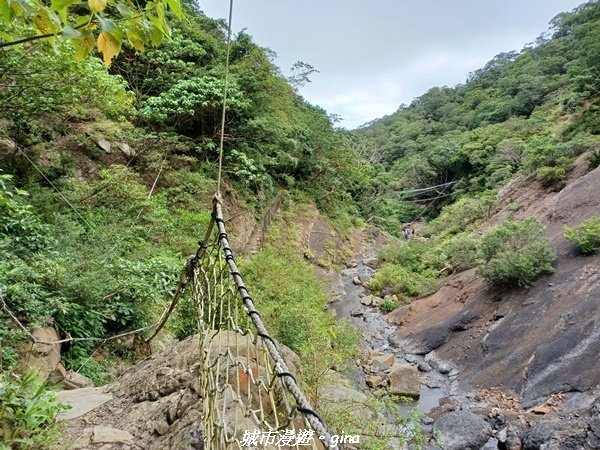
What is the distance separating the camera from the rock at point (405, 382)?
5.12 m

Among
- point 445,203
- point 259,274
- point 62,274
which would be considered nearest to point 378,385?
point 259,274

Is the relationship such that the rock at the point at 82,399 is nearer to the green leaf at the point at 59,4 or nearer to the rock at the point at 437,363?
the green leaf at the point at 59,4

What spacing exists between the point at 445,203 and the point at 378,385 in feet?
59.4

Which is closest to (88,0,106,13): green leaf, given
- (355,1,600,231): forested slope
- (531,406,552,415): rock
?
(531,406,552,415): rock

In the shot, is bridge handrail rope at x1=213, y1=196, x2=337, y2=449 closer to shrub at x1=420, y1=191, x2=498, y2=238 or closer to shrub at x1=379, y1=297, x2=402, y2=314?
shrub at x1=379, y1=297, x2=402, y2=314

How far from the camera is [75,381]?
283cm

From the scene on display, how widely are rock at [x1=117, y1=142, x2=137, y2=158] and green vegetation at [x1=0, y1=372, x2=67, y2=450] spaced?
6108 mm

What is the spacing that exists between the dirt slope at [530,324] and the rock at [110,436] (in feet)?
16.0

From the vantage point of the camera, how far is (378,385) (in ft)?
17.3

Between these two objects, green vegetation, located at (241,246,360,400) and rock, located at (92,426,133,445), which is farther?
green vegetation, located at (241,246,360,400)

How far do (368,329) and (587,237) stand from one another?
466 centimetres

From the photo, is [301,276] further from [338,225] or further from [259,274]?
[338,225]

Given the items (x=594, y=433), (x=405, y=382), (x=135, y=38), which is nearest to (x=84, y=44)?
(x=135, y=38)

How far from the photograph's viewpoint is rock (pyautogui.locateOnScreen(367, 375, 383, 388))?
5261 millimetres
